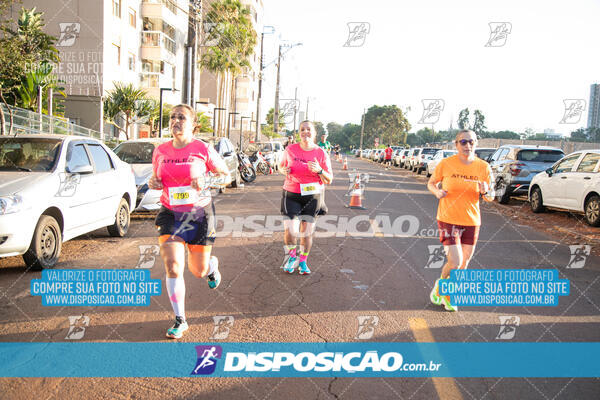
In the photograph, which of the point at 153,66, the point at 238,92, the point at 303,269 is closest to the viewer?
the point at 303,269

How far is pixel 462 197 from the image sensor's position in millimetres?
5266

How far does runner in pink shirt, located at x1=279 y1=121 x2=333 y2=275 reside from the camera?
6.36m

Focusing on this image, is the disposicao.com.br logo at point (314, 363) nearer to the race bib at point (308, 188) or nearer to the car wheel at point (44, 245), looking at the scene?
the race bib at point (308, 188)

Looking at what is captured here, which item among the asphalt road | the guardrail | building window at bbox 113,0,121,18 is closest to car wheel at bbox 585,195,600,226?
the asphalt road

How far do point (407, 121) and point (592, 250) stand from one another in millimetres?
105772

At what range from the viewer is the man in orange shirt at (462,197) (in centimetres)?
524

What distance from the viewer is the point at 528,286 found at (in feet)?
21.5

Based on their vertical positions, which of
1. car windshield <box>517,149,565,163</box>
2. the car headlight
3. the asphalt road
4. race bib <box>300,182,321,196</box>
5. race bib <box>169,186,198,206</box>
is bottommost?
the asphalt road

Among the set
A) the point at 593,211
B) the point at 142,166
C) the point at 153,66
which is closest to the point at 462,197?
the point at 593,211

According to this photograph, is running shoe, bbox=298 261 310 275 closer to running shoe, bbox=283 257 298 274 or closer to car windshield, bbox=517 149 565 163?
running shoe, bbox=283 257 298 274

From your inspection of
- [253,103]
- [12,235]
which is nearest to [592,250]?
[12,235]

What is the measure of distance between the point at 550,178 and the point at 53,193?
11.8 meters

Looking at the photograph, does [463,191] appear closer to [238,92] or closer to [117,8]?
[117,8]

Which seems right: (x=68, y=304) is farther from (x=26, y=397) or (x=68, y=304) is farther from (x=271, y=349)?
(x=271, y=349)
